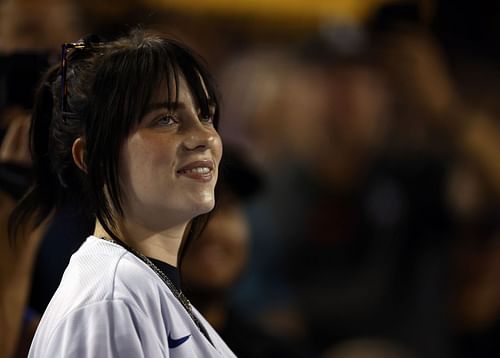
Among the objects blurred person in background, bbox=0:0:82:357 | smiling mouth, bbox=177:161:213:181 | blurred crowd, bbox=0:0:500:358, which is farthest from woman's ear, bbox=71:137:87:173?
blurred crowd, bbox=0:0:500:358

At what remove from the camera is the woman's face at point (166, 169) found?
895 millimetres

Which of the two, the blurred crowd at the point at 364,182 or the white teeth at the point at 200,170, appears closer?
the white teeth at the point at 200,170

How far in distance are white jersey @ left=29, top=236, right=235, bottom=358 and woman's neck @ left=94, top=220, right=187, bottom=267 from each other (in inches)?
1.1

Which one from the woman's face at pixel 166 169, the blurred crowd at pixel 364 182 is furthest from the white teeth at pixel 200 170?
the blurred crowd at pixel 364 182

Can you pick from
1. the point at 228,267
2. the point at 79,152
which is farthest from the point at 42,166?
the point at 228,267

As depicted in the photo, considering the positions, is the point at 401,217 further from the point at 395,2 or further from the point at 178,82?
the point at 178,82

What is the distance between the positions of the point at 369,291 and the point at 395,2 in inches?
29.5

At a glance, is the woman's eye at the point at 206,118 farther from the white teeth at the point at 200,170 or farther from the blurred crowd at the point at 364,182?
the blurred crowd at the point at 364,182

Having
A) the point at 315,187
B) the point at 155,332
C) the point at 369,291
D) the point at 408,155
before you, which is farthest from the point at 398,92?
the point at 155,332

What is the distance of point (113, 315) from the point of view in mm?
807

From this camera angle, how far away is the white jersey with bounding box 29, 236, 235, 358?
0.80 m

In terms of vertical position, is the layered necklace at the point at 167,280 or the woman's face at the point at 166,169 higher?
the woman's face at the point at 166,169

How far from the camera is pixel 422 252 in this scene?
2.21 metres

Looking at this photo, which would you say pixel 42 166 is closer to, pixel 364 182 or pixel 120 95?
pixel 120 95
